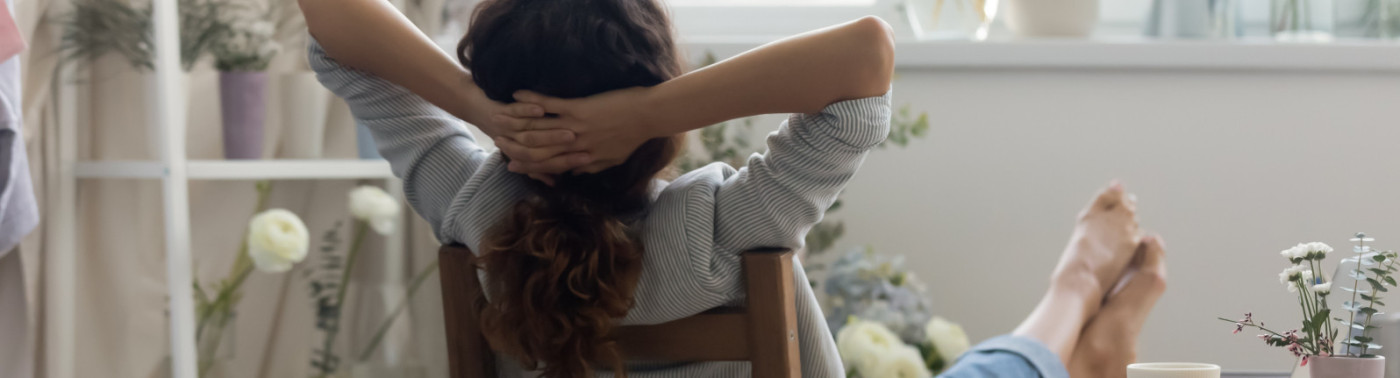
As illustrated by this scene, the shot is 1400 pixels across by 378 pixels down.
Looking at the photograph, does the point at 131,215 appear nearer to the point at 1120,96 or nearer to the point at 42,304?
the point at 42,304

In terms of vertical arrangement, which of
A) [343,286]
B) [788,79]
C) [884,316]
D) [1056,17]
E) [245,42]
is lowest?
[884,316]

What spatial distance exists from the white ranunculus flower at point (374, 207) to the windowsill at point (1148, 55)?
0.50 metres

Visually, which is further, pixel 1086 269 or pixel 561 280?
pixel 1086 269

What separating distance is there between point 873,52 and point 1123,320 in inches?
42.9

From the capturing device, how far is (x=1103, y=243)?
1644 mm

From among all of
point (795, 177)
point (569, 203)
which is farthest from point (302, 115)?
point (795, 177)

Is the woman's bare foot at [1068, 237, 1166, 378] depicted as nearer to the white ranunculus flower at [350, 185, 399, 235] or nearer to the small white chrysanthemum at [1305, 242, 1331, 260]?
the small white chrysanthemum at [1305, 242, 1331, 260]

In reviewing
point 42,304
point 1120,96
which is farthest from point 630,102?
point 1120,96

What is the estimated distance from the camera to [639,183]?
0.78 metres

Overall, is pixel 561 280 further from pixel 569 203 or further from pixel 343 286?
pixel 343 286

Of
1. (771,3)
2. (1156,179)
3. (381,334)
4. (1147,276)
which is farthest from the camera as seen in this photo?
(771,3)

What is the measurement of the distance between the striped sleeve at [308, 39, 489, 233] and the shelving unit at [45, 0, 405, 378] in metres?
0.43

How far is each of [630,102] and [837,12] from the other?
4.14 feet

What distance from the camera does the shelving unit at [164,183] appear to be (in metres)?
1.15
